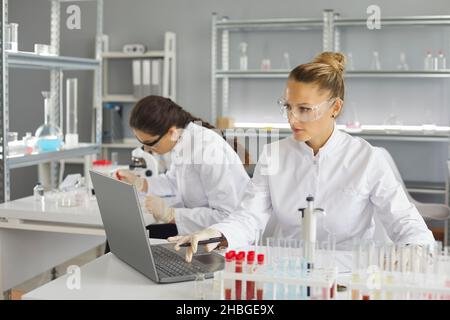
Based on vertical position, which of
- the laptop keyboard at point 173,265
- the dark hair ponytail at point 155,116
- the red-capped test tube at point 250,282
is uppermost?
the dark hair ponytail at point 155,116

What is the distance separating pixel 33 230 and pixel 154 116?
829mm

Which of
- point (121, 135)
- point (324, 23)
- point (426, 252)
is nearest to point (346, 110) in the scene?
point (324, 23)

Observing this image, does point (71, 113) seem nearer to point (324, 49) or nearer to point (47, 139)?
point (47, 139)

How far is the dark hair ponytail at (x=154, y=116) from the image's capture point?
106 inches

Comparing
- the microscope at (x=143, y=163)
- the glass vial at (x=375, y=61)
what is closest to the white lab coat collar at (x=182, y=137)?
the microscope at (x=143, y=163)

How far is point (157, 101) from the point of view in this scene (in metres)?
2.72

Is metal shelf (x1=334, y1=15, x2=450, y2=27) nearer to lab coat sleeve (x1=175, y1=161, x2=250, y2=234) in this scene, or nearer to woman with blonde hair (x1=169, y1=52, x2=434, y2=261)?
lab coat sleeve (x1=175, y1=161, x2=250, y2=234)

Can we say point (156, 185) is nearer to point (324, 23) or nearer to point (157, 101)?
point (157, 101)

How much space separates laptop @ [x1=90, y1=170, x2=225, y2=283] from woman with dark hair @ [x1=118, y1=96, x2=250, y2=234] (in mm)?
781

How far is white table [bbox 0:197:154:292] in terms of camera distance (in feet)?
8.96

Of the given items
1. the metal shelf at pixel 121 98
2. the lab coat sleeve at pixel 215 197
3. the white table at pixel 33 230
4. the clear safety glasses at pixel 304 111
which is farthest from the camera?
the metal shelf at pixel 121 98

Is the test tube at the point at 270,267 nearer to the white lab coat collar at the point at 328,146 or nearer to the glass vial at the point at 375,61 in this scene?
the white lab coat collar at the point at 328,146

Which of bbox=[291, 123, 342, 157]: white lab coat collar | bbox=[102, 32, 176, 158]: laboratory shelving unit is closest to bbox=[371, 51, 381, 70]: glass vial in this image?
bbox=[102, 32, 176, 158]: laboratory shelving unit

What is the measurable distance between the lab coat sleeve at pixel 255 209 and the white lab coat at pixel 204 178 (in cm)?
56
